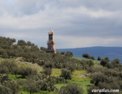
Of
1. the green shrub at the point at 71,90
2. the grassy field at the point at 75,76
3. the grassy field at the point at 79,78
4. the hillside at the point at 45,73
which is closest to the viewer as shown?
the green shrub at the point at 71,90

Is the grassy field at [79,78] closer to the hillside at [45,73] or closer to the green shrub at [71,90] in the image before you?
the hillside at [45,73]

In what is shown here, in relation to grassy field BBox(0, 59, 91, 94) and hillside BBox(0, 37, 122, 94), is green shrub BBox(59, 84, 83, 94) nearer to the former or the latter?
hillside BBox(0, 37, 122, 94)

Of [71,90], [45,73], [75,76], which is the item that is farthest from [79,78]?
[71,90]

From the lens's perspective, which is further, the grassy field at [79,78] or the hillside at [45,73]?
the grassy field at [79,78]

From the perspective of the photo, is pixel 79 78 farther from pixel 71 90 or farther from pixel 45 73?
pixel 71 90

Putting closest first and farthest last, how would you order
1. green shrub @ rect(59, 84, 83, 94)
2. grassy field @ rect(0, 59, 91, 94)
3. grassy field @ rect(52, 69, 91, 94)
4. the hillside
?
1. green shrub @ rect(59, 84, 83, 94)
2. the hillside
3. grassy field @ rect(52, 69, 91, 94)
4. grassy field @ rect(0, 59, 91, 94)

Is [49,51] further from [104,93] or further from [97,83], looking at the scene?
[104,93]

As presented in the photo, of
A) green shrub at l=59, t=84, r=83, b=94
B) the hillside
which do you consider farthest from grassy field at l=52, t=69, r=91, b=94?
green shrub at l=59, t=84, r=83, b=94

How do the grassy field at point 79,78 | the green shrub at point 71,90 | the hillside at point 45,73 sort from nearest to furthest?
the green shrub at point 71,90
the hillside at point 45,73
the grassy field at point 79,78

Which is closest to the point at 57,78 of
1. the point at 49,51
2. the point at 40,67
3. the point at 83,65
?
the point at 40,67

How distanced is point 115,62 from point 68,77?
45.4m

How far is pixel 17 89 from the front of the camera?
252 feet

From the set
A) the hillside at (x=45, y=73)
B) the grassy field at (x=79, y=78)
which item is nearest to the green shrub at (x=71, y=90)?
the hillside at (x=45, y=73)

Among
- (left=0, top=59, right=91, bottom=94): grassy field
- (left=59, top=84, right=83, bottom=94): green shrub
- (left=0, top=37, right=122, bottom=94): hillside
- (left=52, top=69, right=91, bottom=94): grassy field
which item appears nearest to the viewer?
(left=59, top=84, right=83, bottom=94): green shrub
